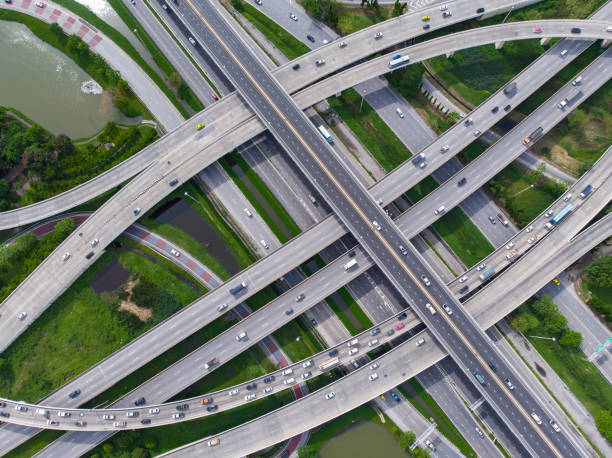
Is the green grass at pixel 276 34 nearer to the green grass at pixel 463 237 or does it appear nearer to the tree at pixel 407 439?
the green grass at pixel 463 237

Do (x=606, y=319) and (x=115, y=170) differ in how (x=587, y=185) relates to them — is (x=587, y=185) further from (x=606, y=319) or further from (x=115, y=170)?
(x=115, y=170)

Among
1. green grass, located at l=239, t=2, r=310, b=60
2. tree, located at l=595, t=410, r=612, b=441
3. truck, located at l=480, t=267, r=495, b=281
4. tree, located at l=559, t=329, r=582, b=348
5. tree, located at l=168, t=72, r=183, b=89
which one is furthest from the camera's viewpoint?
green grass, located at l=239, t=2, r=310, b=60

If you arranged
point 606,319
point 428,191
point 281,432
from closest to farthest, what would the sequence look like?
point 281,432 → point 606,319 → point 428,191

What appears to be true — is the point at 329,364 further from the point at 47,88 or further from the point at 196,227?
Answer: the point at 47,88

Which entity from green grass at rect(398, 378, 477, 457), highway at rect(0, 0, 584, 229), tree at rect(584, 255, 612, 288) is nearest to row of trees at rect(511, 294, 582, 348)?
tree at rect(584, 255, 612, 288)

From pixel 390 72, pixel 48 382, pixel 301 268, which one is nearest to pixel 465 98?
pixel 390 72

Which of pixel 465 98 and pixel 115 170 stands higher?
pixel 115 170

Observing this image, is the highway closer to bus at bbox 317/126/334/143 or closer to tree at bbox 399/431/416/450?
bus at bbox 317/126/334/143
